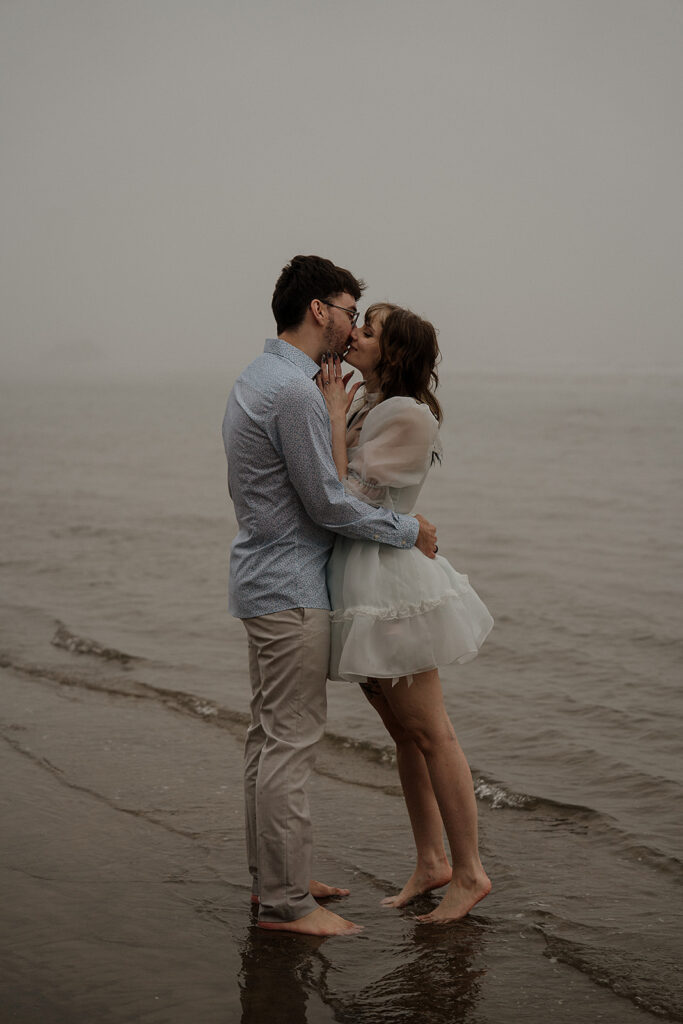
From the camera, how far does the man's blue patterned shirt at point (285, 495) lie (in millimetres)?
3092

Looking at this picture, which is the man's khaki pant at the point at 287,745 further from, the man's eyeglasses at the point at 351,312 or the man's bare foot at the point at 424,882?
the man's eyeglasses at the point at 351,312

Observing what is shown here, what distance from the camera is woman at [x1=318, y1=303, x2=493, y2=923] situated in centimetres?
318

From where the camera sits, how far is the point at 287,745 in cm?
323

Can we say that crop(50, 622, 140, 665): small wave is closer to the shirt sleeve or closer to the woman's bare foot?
the woman's bare foot

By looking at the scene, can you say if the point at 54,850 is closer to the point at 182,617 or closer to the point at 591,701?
the point at 591,701

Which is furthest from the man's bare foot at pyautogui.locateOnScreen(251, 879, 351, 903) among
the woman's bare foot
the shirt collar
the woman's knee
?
the shirt collar

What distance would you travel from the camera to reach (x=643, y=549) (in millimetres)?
12102

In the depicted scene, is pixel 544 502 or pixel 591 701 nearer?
pixel 591 701

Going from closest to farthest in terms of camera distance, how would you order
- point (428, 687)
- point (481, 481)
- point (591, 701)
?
point (428, 687) < point (591, 701) < point (481, 481)

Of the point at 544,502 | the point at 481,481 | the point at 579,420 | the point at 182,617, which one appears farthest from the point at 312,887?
the point at 579,420

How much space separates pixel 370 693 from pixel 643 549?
921cm

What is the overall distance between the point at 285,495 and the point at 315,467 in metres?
0.16

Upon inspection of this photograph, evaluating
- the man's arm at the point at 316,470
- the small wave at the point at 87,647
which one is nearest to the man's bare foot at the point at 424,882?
the man's arm at the point at 316,470

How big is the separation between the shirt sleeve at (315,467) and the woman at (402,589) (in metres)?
0.11
